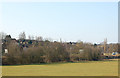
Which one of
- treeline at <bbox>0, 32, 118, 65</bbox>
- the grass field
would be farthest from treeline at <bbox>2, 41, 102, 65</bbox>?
the grass field

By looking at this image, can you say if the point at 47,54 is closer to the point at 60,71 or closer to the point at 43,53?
the point at 43,53

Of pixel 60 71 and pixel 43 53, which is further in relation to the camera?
pixel 43 53

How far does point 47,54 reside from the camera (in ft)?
140

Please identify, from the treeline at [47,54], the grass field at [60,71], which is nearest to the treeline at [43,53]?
the treeline at [47,54]

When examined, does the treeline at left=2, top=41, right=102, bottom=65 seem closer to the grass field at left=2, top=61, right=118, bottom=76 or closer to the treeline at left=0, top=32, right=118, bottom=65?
the treeline at left=0, top=32, right=118, bottom=65

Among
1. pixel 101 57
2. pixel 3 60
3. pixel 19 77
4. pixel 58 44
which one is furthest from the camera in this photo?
pixel 101 57

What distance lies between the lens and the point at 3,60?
118ft

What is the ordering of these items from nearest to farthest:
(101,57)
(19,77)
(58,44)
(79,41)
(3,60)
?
(19,77)
(3,60)
(58,44)
(101,57)
(79,41)

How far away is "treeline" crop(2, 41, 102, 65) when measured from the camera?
3716 centimetres

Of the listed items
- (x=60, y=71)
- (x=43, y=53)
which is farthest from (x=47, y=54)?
(x=60, y=71)

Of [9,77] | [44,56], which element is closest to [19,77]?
[9,77]

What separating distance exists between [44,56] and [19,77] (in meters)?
26.5

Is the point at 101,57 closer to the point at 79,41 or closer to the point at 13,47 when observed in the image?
the point at 79,41

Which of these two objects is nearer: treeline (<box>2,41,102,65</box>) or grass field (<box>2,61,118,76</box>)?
grass field (<box>2,61,118,76</box>)
